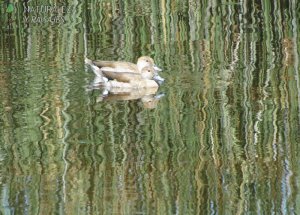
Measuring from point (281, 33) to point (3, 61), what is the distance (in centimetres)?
259

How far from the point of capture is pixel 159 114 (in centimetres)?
796

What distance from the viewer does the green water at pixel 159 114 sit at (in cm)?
618

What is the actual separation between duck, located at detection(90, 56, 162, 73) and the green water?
0.14 meters

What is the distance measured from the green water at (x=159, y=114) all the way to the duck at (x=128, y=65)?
0.14m

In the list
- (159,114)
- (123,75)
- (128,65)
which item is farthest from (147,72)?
(159,114)

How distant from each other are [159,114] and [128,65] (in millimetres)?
1507

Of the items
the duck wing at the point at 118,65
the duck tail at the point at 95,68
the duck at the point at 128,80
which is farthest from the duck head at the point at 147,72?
the duck tail at the point at 95,68

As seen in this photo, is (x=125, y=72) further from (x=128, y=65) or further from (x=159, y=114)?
(x=159, y=114)

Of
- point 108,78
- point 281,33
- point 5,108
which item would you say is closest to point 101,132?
point 5,108

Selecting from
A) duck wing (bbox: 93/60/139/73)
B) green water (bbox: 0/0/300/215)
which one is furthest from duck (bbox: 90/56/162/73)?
green water (bbox: 0/0/300/215)

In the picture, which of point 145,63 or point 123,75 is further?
point 145,63

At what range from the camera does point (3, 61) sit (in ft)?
32.2

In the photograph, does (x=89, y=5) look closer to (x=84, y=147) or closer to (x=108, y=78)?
(x=108, y=78)

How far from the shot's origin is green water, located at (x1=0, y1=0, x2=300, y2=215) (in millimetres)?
6180
